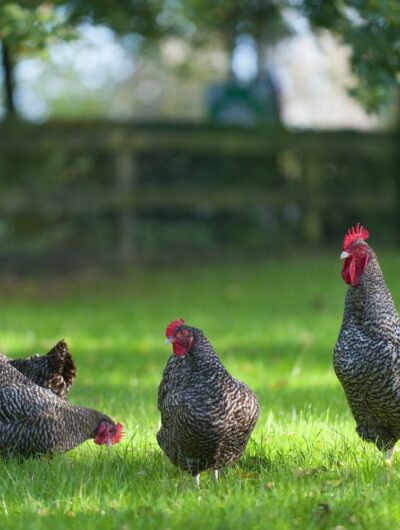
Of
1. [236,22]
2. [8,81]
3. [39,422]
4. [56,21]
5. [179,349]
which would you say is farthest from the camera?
[236,22]

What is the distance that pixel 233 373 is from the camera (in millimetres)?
9305

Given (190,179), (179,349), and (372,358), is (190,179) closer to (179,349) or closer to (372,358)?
(179,349)

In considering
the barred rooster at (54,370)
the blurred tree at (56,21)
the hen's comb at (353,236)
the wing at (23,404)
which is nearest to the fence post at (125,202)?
the blurred tree at (56,21)

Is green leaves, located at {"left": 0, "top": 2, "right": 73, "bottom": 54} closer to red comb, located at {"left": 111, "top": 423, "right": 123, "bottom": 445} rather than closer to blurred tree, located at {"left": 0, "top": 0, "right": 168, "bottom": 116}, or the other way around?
blurred tree, located at {"left": 0, "top": 0, "right": 168, "bottom": 116}

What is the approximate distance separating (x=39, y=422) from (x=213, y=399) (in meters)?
1.27

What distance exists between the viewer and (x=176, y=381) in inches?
229

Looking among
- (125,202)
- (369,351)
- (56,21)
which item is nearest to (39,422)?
(369,351)

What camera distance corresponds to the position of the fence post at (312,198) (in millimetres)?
18391

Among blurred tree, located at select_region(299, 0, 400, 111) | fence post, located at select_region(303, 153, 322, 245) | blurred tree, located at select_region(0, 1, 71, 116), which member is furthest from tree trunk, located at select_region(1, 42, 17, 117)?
blurred tree, located at select_region(299, 0, 400, 111)

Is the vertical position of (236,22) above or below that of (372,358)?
above

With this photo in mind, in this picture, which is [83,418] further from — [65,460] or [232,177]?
[232,177]

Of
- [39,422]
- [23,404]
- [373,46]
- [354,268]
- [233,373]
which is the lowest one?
[39,422]

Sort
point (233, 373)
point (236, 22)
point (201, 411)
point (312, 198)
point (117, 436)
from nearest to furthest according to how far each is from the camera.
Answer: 1. point (201, 411)
2. point (117, 436)
3. point (233, 373)
4. point (312, 198)
5. point (236, 22)

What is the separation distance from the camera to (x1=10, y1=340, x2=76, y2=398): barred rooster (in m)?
6.70
